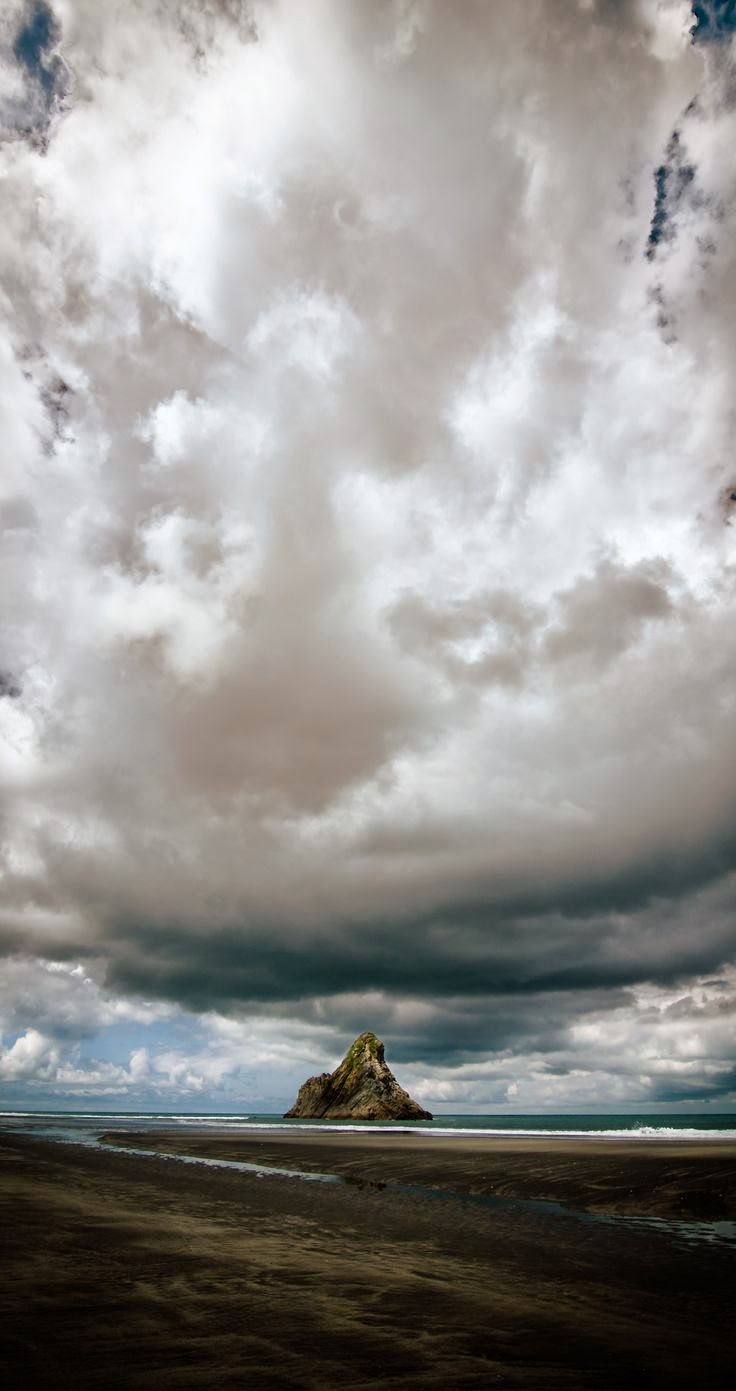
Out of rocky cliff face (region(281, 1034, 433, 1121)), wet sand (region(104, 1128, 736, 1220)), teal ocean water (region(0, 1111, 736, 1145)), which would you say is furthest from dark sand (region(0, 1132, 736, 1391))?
rocky cliff face (region(281, 1034, 433, 1121))

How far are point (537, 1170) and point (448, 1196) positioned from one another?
716 centimetres

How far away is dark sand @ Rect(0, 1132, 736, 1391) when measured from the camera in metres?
7.23

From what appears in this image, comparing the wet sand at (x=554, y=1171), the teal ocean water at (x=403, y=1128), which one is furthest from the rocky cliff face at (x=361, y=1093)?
the wet sand at (x=554, y=1171)

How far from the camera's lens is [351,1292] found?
10578 millimetres

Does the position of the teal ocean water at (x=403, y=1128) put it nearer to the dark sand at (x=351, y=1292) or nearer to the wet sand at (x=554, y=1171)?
the wet sand at (x=554, y=1171)

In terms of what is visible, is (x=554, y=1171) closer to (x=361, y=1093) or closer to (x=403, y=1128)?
(x=403, y=1128)

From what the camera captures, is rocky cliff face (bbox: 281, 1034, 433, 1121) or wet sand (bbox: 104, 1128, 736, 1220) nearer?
wet sand (bbox: 104, 1128, 736, 1220)

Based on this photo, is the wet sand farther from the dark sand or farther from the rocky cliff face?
the rocky cliff face

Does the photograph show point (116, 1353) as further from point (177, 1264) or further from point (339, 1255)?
point (339, 1255)

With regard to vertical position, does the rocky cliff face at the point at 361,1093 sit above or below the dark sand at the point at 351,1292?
below

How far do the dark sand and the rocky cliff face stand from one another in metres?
109

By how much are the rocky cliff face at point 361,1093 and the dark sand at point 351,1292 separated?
109m

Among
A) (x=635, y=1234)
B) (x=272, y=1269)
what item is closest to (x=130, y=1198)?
(x=272, y=1269)

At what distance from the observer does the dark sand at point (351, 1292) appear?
7227 millimetres
